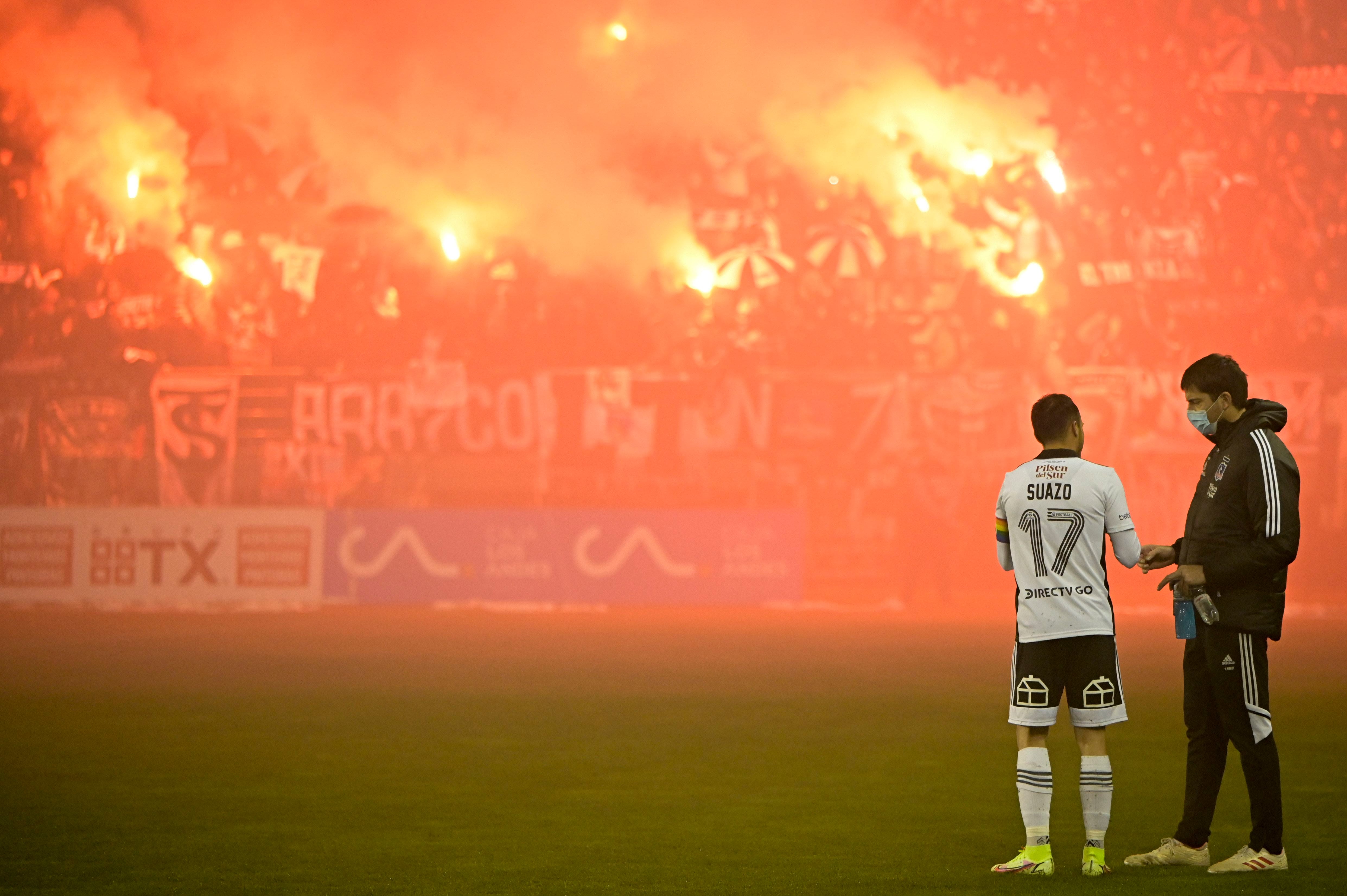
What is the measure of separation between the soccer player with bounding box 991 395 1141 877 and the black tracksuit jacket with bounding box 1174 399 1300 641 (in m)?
0.27

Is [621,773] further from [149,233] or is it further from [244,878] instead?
[149,233]

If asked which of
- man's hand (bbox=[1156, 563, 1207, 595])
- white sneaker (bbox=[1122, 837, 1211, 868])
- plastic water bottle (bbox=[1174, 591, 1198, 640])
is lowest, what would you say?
white sneaker (bbox=[1122, 837, 1211, 868])

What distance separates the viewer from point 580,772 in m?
6.24

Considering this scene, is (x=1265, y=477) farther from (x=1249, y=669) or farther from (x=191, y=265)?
(x=191, y=265)

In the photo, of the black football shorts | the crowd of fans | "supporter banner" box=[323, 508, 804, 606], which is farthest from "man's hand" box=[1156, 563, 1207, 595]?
the crowd of fans

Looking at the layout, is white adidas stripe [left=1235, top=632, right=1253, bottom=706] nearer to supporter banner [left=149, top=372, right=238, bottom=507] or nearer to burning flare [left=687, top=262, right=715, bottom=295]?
burning flare [left=687, top=262, right=715, bottom=295]

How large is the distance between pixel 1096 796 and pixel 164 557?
47.9 feet

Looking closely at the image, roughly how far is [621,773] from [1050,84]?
1671 centimetres

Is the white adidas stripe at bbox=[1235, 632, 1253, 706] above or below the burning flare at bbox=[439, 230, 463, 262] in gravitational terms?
below

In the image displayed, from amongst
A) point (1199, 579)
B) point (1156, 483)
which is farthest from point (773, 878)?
point (1156, 483)

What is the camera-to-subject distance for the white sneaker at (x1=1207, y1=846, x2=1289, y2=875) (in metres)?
4.12

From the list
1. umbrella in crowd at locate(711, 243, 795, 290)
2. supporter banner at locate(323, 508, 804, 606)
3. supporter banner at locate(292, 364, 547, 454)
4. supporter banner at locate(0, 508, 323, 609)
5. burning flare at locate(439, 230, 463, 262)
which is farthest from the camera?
burning flare at locate(439, 230, 463, 262)

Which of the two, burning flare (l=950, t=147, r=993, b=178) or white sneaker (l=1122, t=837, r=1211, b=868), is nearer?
white sneaker (l=1122, t=837, r=1211, b=868)

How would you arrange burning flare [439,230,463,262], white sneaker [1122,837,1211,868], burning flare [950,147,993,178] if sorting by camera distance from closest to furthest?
white sneaker [1122,837,1211,868], burning flare [439,230,463,262], burning flare [950,147,993,178]
